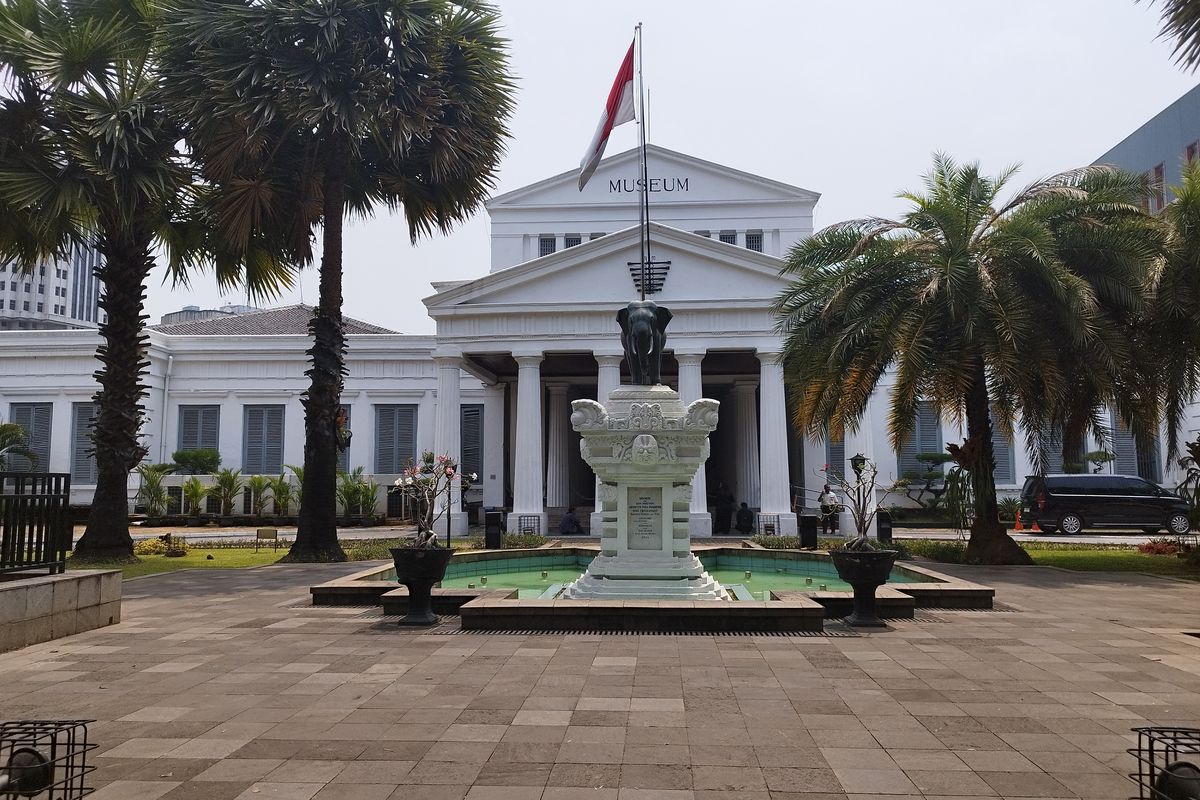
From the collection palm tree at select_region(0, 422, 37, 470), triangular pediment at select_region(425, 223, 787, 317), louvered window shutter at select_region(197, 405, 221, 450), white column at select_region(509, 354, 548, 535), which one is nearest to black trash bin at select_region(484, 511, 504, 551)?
white column at select_region(509, 354, 548, 535)

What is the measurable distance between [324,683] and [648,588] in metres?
4.80

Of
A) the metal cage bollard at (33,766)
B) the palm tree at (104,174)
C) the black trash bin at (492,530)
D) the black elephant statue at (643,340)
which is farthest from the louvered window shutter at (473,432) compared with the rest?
the metal cage bollard at (33,766)

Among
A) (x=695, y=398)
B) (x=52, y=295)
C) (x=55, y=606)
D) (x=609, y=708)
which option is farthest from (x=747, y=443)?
(x=52, y=295)

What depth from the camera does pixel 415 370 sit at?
37.6 m

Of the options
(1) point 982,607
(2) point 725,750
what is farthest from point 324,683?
(1) point 982,607

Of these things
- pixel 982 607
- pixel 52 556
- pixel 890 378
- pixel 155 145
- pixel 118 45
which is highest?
pixel 118 45

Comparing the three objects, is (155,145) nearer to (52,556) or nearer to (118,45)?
(118,45)

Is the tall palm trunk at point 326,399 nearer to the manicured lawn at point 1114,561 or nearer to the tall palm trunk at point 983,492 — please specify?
the tall palm trunk at point 983,492

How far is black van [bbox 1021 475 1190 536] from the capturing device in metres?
27.8

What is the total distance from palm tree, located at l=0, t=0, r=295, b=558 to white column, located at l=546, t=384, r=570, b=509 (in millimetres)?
15413

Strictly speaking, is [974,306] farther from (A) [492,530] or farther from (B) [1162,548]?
(A) [492,530]

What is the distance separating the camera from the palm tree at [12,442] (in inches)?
1329

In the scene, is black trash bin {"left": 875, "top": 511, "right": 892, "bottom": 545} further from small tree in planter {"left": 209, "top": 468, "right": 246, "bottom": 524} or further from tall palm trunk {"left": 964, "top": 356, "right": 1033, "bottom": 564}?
small tree in planter {"left": 209, "top": 468, "right": 246, "bottom": 524}

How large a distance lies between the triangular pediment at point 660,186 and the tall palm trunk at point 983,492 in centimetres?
2203
